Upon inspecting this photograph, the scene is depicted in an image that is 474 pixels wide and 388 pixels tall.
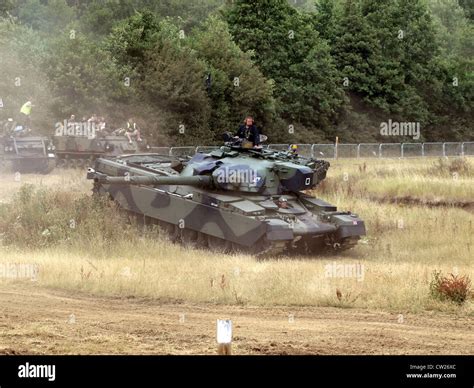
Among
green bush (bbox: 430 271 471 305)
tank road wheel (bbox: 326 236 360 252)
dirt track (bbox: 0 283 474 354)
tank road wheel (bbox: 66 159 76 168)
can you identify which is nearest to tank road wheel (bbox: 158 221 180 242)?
tank road wheel (bbox: 326 236 360 252)

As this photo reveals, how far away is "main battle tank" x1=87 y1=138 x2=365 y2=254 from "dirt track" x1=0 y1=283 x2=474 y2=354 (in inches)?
211

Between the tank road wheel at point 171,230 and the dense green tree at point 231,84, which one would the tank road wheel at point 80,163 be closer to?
the tank road wheel at point 171,230

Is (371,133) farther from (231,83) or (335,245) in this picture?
(335,245)

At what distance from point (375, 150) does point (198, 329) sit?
3334 cm

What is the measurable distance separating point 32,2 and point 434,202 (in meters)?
64.4

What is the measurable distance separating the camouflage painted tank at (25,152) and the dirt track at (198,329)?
17.7 meters

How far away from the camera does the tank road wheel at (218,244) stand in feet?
71.2

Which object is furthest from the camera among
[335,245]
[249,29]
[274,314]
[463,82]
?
[463,82]

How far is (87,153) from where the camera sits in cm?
3578

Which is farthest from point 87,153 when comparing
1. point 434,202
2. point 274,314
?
point 274,314

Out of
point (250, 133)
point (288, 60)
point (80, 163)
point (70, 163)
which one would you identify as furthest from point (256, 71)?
point (250, 133)

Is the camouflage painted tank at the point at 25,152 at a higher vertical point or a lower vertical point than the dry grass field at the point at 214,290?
higher

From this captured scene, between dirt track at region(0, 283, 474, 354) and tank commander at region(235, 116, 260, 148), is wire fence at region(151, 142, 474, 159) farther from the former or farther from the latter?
dirt track at region(0, 283, 474, 354)

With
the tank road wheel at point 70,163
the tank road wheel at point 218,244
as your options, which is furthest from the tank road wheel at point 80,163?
the tank road wheel at point 218,244
